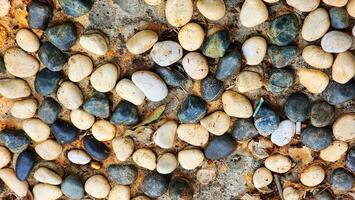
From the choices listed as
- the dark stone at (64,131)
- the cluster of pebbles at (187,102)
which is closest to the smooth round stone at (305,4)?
the cluster of pebbles at (187,102)

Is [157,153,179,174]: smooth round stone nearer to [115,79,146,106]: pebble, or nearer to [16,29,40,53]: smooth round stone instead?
[115,79,146,106]: pebble

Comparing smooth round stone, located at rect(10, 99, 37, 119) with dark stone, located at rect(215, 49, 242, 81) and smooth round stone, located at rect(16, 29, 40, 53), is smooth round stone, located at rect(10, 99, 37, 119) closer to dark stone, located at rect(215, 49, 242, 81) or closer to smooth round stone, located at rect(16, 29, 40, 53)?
smooth round stone, located at rect(16, 29, 40, 53)

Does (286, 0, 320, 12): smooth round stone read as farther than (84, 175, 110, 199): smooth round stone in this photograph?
No

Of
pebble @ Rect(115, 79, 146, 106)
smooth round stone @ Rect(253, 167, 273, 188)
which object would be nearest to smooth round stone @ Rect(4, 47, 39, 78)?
pebble @ Rect(115, 79, 146, 106)

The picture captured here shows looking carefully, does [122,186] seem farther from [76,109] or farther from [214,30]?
[214,30]

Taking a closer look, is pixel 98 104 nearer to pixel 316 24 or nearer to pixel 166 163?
pixel 166 163

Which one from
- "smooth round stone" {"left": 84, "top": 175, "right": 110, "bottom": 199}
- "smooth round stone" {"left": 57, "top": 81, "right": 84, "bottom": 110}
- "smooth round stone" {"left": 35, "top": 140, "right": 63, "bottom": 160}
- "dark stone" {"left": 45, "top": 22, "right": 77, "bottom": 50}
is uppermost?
"dark stone" {"left": 45, "top": 22, "right": 77, "bottom": 50}

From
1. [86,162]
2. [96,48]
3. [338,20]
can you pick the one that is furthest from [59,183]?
[338,20]

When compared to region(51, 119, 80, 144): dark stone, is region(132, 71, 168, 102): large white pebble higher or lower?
higher
